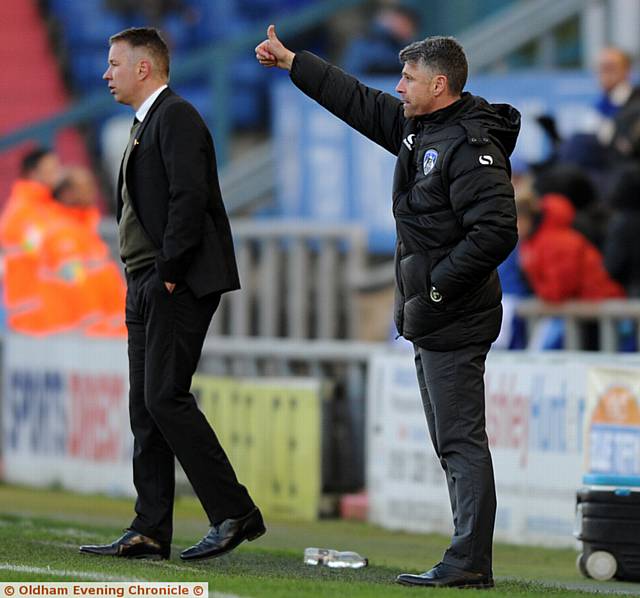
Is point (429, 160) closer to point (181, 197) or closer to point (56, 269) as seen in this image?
point (181, 197)

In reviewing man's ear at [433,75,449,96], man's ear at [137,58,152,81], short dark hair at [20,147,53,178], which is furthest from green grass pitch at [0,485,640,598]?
short dark hair at [20,147,53,178]

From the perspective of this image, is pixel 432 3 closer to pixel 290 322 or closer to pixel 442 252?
pixel 290 322

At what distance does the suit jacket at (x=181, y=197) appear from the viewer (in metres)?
7.71

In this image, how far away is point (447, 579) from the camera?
23.7 ft

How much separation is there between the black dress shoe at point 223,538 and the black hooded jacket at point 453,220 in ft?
3.67

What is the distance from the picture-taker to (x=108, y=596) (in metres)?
6.54

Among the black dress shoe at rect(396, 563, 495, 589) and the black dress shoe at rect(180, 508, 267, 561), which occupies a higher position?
the black dress shoe at rect(180, 508, 267, 561)

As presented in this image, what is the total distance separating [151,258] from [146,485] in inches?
38.5

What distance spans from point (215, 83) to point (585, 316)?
309 inches

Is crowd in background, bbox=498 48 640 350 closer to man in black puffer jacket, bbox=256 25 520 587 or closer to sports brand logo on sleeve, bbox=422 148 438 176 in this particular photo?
man in black puffer jacket, bbox=256 25 520 587

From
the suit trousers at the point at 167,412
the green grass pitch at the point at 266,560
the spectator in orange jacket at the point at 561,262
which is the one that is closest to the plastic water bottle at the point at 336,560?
the green grass pitch at the point at 266,560

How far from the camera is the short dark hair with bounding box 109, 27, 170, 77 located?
807cm

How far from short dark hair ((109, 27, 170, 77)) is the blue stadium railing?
10.5 m

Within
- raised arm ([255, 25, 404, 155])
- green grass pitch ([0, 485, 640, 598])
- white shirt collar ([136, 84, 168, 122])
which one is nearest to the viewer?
green grass pitch ([0, 485, 640, 598])
